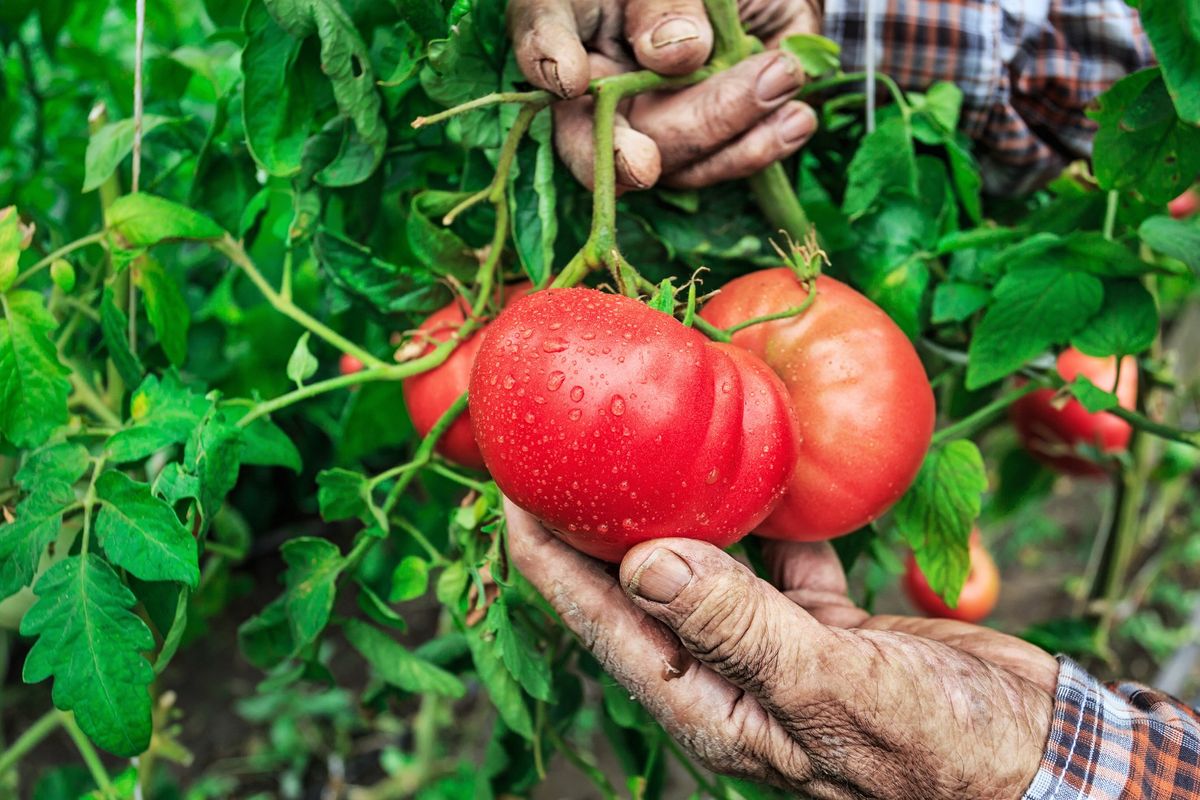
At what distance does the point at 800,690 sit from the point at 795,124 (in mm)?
437

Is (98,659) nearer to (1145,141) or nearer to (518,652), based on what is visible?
(518,652)

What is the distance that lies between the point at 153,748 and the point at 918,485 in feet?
2.71

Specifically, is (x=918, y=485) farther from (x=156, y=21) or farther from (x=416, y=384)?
(x=156, y=21)

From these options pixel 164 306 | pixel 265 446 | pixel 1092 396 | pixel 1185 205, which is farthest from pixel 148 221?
pixel 1185 205

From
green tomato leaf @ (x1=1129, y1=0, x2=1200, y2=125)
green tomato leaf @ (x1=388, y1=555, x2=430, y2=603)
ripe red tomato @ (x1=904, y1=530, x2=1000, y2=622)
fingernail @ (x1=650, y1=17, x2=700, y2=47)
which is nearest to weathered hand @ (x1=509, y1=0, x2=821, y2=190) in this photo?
fingernail @ (x1=650, y1=17, x2=700, y2=47)

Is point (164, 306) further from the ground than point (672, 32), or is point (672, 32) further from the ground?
point (672, 32)

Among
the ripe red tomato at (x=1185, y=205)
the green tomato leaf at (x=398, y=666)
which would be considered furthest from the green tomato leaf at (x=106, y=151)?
the ripe red tomato at (x=1185, y=205)

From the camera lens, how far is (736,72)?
2.48ft

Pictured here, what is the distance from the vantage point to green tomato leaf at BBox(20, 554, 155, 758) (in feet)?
2.04

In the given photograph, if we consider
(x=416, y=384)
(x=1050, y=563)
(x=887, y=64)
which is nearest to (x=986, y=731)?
(x=416, y=384)

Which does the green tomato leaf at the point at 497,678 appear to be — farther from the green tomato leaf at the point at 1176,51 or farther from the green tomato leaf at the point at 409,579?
the green tomato leaf at the point at 1176,51

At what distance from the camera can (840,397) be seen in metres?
0.65

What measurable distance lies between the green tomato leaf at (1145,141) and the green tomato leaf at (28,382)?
76 centimetres

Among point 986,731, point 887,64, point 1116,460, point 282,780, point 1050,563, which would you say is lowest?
point 1050,563
